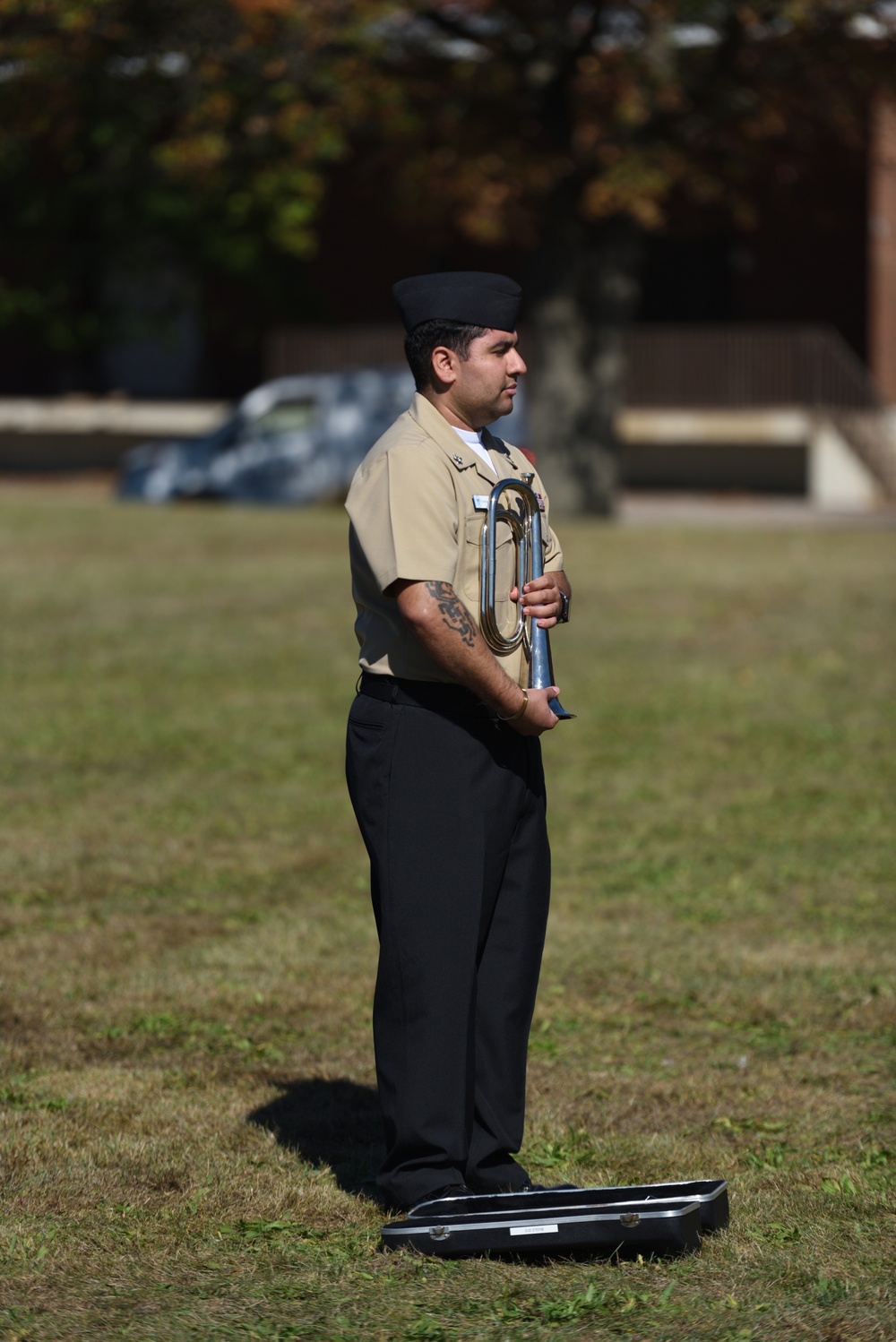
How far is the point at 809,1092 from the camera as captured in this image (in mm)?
5734

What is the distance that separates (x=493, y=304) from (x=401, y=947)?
1.46m

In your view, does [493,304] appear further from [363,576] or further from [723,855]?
[723,855]

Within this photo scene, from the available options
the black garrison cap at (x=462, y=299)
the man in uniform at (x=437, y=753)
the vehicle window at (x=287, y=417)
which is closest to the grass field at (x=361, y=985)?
the man in uniform at (x=437, y=753)

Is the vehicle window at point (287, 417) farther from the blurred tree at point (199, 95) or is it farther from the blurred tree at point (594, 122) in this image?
the blurred tree at point (594, 122)

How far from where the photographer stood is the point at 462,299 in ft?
14.3

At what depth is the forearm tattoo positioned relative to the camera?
4238 mm

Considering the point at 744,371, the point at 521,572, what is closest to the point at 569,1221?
the point at 521,572

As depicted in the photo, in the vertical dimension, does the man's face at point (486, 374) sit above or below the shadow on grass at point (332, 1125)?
above

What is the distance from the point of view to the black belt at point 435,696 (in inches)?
174

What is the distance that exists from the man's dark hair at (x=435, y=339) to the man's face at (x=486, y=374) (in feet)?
0.05

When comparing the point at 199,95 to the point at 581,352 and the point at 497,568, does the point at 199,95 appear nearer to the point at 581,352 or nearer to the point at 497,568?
the point at 581,352

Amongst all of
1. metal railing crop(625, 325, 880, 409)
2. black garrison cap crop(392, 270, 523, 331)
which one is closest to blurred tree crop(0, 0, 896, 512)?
metal railing crop(625, 325, 880, 409)

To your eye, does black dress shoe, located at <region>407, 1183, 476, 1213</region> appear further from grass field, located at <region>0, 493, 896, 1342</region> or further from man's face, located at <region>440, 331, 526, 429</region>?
man's face, located at <region>440, 331, 526, 429</region>

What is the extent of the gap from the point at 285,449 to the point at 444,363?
21982 mm
